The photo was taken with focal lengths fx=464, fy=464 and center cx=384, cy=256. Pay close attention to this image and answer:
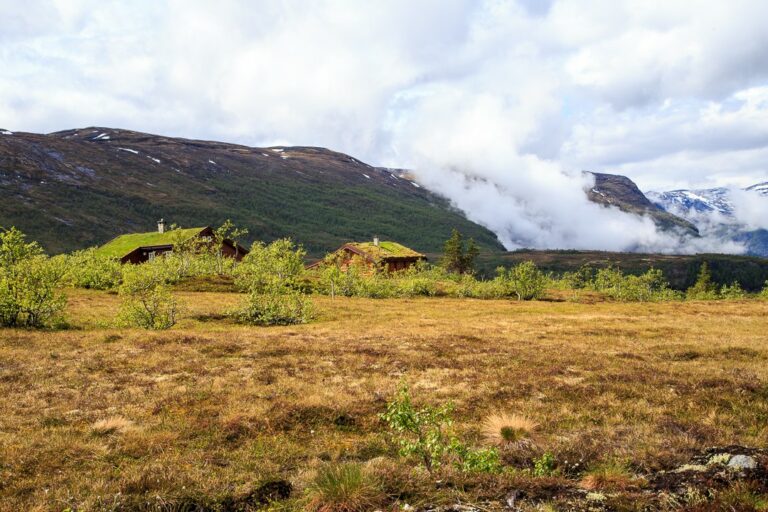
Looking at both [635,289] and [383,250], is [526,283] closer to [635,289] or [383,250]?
[635,289]

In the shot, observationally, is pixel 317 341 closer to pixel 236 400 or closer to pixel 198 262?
pixel 236 400

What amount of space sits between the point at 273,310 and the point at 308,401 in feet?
88.2

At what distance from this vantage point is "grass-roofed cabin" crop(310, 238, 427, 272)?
96.0 m

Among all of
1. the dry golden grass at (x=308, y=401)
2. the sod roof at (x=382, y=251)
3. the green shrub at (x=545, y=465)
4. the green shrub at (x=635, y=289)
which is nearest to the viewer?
the green shrub at (x=545, y=465)

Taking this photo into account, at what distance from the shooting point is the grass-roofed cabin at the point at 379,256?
→ 96000 millimetres

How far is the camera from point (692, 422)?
13.0 m

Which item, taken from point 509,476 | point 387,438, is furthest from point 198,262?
point 509,476

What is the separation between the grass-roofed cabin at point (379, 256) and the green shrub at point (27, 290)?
60.9 m

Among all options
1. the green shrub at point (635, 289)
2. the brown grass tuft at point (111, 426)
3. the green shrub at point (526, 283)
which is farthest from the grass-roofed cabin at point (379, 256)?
the brown grass tuft at point (111, 426)

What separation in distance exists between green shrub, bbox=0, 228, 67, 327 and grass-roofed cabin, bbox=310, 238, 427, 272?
6085cm

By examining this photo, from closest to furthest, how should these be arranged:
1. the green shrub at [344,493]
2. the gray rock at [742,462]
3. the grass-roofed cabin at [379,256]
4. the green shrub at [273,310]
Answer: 1. the green shrub at [344,493]
2. the gray rock at [742,462]
3. the green shrub at [273,310]
4. the grass-roofed cabin at [379,256]

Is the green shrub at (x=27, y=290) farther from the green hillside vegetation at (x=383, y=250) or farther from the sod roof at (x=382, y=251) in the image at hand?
the green hillside vegetation at (x=383, y=250)

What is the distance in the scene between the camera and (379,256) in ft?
324

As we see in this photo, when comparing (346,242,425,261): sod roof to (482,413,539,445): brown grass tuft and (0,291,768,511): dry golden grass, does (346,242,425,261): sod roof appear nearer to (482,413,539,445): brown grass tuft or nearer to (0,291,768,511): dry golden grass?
(0,291,768,511): dry golden grass
